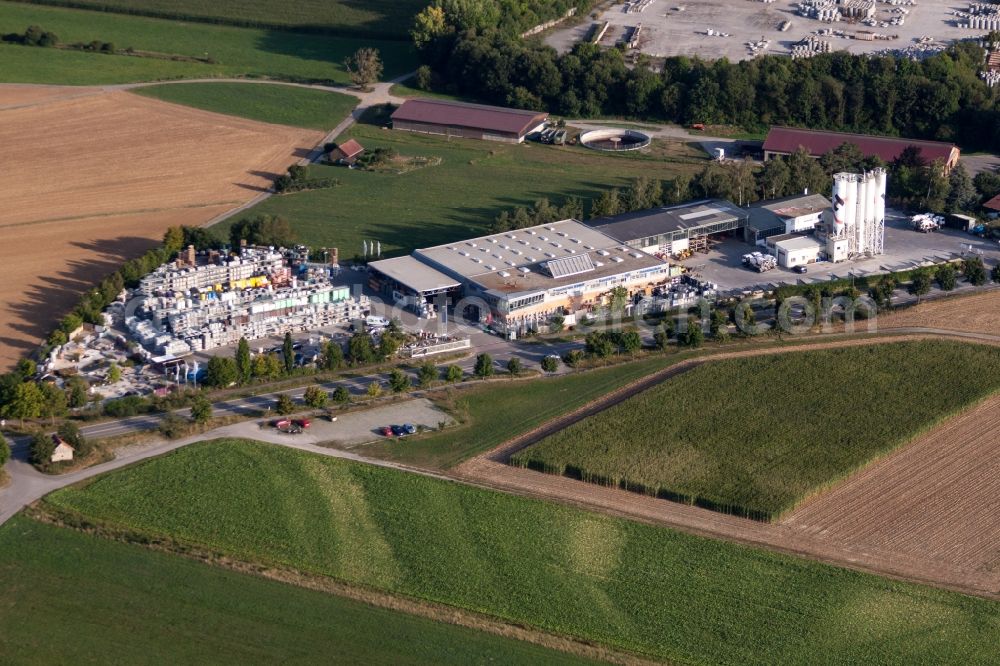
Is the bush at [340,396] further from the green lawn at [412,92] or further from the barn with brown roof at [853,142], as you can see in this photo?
the green lawn at [412,92]

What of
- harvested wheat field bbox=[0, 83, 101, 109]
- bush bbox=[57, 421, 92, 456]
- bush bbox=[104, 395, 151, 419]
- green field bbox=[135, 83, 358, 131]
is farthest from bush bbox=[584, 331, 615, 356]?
harvested wheat field bbox=[0, 83, 101, 109]

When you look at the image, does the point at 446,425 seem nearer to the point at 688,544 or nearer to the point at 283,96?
the point at 688,544

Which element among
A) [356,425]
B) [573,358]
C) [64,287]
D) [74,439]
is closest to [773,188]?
[573,358]

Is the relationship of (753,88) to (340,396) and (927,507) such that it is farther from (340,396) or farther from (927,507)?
(927,507)

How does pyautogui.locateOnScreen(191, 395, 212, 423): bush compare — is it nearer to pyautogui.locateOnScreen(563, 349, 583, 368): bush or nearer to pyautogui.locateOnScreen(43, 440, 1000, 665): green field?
pyautogui.locateOnScreen(43, 440, 1000, 665): green field

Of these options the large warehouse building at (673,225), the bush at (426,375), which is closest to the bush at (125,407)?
the bush at (426,375)

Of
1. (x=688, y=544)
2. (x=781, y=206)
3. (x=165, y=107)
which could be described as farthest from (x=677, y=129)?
(x=688, y=544)
